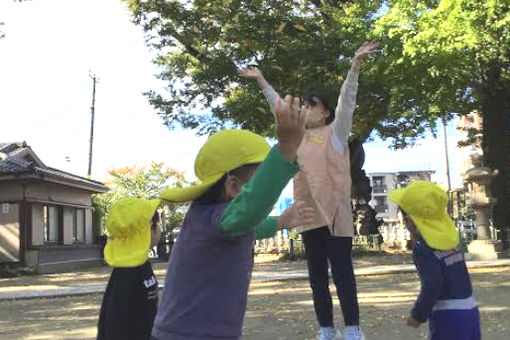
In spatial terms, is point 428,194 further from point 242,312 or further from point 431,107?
point 431,107

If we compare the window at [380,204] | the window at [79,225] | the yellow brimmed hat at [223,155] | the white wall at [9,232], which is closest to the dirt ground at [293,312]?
the yellow brimmed hat at [223,155]

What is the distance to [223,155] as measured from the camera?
102 inches

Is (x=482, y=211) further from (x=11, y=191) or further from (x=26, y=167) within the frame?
(x=11, y=191)

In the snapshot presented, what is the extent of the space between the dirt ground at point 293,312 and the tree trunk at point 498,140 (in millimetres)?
10454

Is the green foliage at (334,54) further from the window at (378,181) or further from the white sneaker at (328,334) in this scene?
the window at (378,181)

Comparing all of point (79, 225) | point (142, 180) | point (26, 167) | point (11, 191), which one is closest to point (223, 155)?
point (26, 167)

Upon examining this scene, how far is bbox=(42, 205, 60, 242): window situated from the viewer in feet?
77.3

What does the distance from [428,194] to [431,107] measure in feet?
53.6

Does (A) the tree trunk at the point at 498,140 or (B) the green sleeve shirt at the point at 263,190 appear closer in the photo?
(B) the green sleeve shirt at the point at 263,190

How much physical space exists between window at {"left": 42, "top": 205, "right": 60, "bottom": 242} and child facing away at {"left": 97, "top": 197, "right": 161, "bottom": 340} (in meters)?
20.4

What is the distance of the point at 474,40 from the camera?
15227mm

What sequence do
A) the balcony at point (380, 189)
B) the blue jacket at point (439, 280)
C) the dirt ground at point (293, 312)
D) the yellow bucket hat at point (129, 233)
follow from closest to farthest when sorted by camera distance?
1. the blue jacket at point (439, 280)
2. the yellow bucket hat at point (129, 233)
3. the dirt ground at point (293, 312)
4. the balcony at point (380, 189)

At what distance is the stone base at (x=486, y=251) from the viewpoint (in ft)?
50.5

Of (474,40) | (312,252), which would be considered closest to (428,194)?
(312,252)
